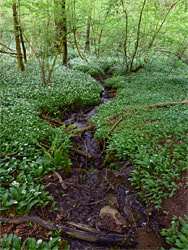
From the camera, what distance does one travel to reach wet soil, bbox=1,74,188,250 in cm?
295

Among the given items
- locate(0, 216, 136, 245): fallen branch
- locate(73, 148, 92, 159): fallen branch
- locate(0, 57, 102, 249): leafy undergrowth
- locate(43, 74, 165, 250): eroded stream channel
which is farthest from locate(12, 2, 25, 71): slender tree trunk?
locate(0, 216, 136, 245): fallen branch

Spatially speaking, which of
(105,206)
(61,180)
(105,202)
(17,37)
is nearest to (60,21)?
(17,37)

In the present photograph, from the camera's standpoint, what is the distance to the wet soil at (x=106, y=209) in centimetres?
295

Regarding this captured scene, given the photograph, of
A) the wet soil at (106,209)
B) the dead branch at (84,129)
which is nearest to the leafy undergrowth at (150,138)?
the wet soil at (106,209)

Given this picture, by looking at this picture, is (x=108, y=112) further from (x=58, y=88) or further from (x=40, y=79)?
(x=40, y=79)

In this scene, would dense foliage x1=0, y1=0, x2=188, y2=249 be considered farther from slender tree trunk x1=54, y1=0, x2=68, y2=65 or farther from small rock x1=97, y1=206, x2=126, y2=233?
small rock x1=97, y1=206, x2=126, y2=233

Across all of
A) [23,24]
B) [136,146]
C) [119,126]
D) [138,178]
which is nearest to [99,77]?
[23,24]

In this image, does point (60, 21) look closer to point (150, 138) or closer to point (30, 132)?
point (30, 132)

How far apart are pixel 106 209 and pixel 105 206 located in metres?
0.10

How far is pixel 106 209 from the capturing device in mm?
3627

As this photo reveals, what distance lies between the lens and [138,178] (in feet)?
13.6

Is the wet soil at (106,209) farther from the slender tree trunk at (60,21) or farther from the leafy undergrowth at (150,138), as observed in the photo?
the slender tree trunk at (60,21)

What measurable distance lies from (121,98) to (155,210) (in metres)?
7.11

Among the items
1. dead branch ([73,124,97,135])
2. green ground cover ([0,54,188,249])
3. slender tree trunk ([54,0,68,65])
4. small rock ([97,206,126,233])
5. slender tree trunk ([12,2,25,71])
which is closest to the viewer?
small rock ([97,206,126,233])
